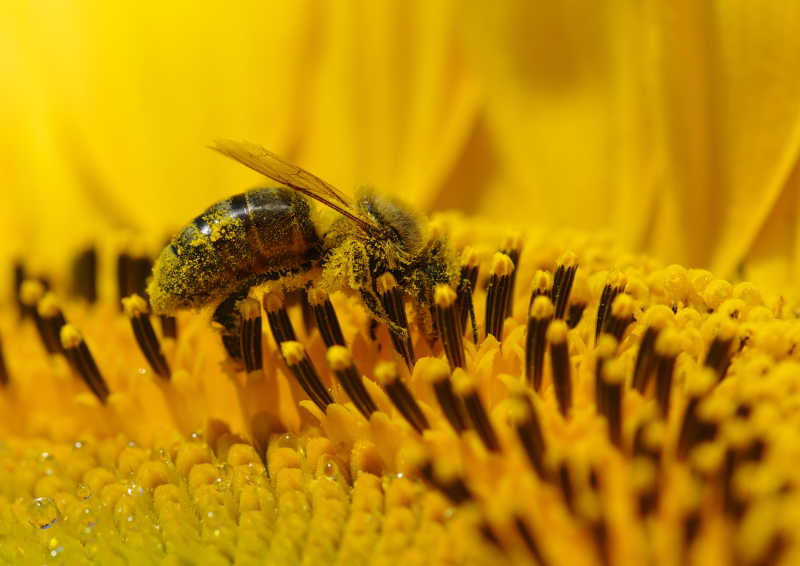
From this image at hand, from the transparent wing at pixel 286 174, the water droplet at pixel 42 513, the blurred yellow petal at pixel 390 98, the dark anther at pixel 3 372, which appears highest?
the blurred yellow petal at pixel 390 98

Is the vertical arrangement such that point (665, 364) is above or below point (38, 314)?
above

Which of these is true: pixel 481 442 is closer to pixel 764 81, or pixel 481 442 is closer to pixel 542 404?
pixel 542 404

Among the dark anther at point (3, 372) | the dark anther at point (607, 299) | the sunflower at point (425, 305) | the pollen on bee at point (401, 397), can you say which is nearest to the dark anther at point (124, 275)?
the sunflower at point (425, 305)

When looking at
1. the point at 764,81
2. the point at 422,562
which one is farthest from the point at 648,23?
the point at 422,562

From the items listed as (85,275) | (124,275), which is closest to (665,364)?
(124,275)

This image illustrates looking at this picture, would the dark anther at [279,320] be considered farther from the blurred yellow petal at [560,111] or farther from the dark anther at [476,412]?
the blurred yellow petal at [560,111]

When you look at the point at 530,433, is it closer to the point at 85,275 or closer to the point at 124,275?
the point at 124,275

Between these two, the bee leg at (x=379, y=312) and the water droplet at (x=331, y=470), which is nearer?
the water droplet at (x=331, y=470)
